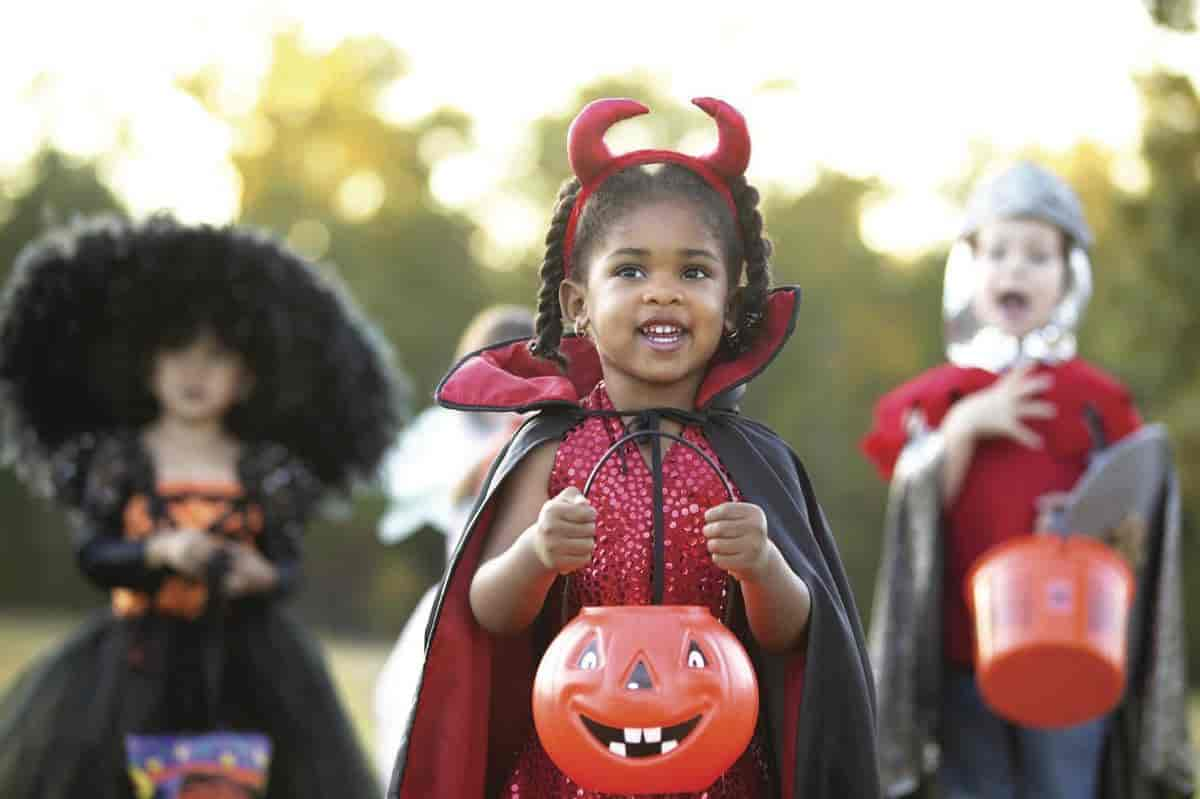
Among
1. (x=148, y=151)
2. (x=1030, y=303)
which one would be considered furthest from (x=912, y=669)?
(x=148, y=151)

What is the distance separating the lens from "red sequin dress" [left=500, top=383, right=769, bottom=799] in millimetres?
3199

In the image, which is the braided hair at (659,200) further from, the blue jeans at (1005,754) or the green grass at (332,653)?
the green grass at (332,653)

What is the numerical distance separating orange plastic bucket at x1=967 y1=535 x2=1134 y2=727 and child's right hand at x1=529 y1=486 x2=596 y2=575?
7.47 feet

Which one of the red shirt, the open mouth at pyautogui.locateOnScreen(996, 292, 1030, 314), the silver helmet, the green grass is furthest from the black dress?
the green grass

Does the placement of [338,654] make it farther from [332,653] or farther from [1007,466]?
[1007,466]

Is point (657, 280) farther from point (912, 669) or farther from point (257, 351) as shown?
point (257, 351)

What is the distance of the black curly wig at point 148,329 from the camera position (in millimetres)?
6348

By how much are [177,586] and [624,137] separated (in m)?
20.3

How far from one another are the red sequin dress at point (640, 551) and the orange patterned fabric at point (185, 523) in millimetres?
2954

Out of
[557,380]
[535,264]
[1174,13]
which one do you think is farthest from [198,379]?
[535,264]

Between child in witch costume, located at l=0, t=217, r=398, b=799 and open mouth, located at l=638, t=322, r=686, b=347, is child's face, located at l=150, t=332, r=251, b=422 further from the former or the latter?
open mouth, located at l=638, t=322, r=686, b=347

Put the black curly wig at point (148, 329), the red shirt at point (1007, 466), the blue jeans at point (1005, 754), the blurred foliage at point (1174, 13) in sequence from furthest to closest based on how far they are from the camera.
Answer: the blurred foliage at point (1174, 13), the black curly wig at point (148, 329), the red shirt at point (1007, 466), the blue jeans at point (1005, 754)

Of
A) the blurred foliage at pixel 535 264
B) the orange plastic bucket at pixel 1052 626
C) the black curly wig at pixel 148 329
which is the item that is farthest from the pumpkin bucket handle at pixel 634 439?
the blurred foliage at pixel 535 264

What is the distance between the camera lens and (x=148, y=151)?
70.4 feet
